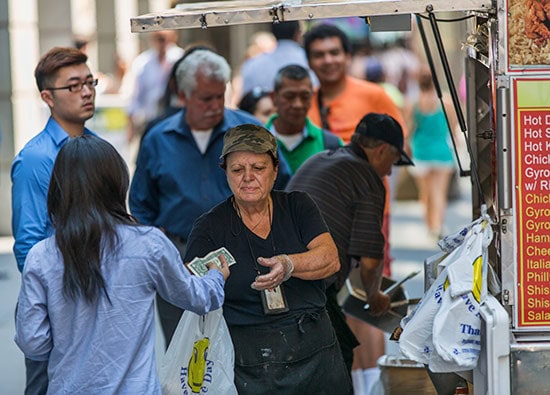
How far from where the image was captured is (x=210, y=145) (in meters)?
6.27

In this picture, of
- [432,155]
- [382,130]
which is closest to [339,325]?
[382,130]

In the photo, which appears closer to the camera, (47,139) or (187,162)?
(47,139)

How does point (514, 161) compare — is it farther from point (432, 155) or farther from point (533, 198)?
point (432, 155)

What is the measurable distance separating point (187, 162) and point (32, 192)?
1.42m

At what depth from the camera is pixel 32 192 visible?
495 cm

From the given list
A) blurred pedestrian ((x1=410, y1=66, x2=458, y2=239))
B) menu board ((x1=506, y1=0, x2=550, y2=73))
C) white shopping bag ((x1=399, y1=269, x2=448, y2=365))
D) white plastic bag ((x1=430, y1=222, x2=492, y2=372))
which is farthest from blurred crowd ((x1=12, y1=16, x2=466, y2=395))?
blurred pedestrian ((x1=410, y1=66, x2=458, y2=239))

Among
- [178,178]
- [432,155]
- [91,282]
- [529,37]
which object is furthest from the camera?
[432,155]

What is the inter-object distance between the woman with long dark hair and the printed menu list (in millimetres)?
1282

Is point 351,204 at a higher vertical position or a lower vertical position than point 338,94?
lower

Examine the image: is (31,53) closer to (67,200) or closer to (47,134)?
(47,134)

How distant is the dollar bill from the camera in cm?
448

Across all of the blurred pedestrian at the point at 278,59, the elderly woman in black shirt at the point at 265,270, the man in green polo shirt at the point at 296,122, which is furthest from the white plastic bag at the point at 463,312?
the blurred pedestrian at the point at 278,59

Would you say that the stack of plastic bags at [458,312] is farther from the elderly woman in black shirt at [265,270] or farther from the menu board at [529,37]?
the menu board at [529,37]

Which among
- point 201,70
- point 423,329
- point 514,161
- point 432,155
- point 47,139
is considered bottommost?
point 423,329
